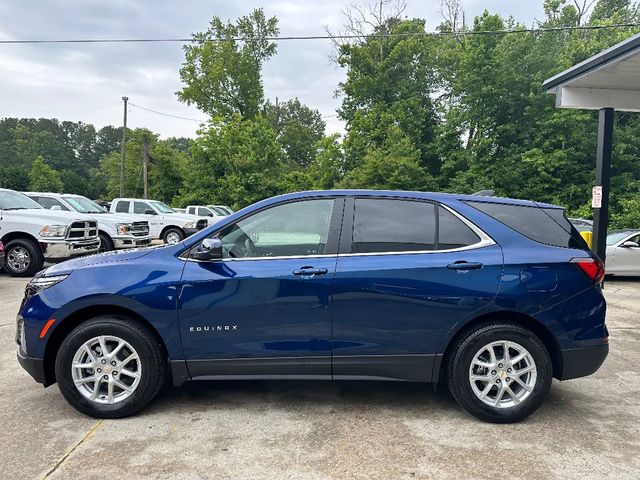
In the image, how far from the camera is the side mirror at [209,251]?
3.40m

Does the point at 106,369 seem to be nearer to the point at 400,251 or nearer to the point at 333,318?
the point at 333,318

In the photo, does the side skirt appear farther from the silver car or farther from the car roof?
the silver car

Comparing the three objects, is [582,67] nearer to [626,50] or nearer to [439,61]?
[626,50]

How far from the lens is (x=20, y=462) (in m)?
2.87

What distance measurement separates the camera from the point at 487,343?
343cm

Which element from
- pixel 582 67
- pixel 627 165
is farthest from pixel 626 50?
pixel 627 165

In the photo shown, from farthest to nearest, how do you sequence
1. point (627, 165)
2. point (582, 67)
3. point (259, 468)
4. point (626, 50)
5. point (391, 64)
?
point (391, 64) → point (627, 165) → point (582, 67) → point (626, 50) → point (259, 468)

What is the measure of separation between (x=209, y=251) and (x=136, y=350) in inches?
35.2

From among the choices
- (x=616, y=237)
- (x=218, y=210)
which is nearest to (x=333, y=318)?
(x=616, y=237)

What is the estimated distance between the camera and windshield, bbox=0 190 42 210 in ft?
34.2

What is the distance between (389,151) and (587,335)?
25.2 m

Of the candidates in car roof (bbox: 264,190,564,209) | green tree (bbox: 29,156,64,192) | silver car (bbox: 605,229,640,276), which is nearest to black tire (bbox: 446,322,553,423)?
car roof (bbox: 264,190,564,209)

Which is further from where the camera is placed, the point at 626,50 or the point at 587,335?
the point at 626,50

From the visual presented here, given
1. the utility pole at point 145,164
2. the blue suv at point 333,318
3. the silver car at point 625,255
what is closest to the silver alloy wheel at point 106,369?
the blue suv at point 333,318
